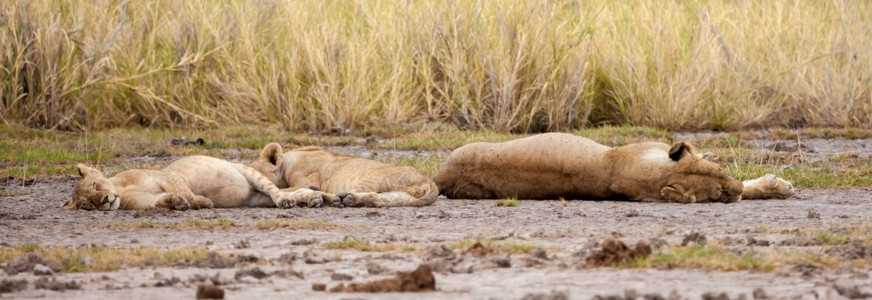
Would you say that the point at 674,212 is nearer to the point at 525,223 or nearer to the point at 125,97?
the point at 525,223

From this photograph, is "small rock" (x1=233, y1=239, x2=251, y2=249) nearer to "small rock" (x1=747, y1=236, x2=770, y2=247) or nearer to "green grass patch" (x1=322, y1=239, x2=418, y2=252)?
"green grass patch" (x1=322, y1=239, x2=418, y2=252)

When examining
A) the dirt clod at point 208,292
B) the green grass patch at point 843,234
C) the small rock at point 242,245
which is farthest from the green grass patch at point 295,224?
the dirt clod at point 208,292

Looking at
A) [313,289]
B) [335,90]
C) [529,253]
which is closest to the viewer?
[313,289]

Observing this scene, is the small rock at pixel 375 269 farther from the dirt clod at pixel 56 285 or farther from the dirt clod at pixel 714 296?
the dirt clod at pixel 714 296

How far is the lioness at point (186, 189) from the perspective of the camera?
9.84m

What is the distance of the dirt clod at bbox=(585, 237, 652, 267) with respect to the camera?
6516 mm

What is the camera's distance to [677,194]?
1009 centimetres

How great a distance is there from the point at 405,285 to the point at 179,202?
440 cm

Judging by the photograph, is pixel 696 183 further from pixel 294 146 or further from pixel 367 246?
pixel 294 146

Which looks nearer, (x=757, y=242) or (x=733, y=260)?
(x=733, y=260)

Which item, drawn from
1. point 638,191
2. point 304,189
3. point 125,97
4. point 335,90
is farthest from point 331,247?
point 125,97

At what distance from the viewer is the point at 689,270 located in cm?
638

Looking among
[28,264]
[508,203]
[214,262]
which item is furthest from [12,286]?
[508,203]

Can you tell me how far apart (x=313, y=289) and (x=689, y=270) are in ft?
5.95
